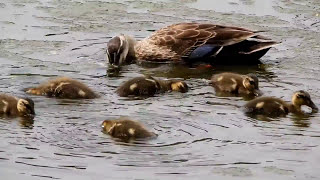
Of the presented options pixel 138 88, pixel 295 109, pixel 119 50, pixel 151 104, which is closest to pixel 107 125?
pixel 151 104

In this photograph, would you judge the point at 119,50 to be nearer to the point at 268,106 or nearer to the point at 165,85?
the point at 165,85

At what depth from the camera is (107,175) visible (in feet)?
19.9

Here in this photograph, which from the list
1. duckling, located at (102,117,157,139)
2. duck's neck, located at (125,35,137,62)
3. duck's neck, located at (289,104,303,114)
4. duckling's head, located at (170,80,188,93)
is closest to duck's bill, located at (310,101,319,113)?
duck's neck, located at (289,104,303,114)

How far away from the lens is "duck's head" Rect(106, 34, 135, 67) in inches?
371

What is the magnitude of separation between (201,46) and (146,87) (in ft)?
4.97

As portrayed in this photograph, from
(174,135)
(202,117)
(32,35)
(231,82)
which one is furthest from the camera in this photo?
(32,35)

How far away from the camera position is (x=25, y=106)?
7250 millimetres

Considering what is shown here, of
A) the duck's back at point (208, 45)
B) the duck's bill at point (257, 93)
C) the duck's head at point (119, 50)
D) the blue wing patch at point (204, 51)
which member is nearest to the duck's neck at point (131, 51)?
the duck's head at point (119, 50)

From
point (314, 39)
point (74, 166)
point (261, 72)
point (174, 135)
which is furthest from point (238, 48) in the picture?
point (74, 166)

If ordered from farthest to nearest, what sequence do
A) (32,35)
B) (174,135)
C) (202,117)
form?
1. (32,35)
2. (202,117)
3. (174,135)

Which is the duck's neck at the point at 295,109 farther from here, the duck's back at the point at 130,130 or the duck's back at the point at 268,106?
the duck's back at the point at 130,130

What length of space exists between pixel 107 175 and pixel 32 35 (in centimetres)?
428

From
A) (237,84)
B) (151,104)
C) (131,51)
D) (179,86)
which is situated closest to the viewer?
(151,104)

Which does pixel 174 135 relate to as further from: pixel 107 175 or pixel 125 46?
pixel 125 46
